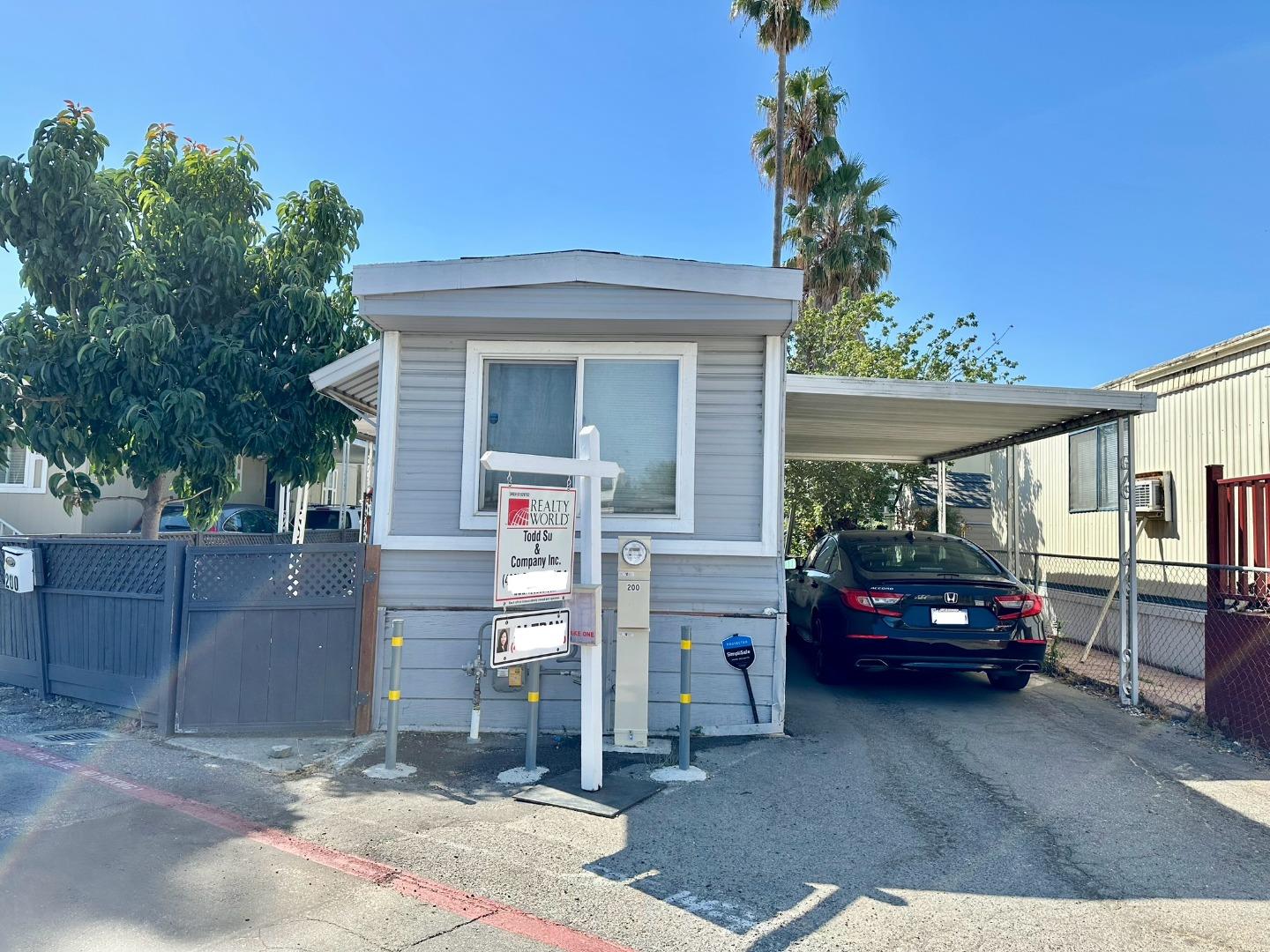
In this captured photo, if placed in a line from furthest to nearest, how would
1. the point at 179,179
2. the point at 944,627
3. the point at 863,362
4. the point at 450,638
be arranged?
the point at 863,362 < the point at 179,179 < the point at 944,627 < the point at 450,638

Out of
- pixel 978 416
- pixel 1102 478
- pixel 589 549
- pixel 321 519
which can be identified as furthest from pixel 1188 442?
pixel 321 519

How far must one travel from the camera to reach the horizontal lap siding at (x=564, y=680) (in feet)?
21.3

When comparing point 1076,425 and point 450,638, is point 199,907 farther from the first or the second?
point 1076,425

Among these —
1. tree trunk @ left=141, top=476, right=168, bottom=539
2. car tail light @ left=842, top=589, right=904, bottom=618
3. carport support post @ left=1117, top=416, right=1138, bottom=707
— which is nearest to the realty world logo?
car tail light @ left=842, top=589, right=904, bottom=618

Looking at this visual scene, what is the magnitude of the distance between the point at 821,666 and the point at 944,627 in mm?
1407

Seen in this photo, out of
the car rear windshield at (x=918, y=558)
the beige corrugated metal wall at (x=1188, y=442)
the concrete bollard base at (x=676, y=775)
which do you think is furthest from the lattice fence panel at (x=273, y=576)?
the beige corrugated metal wall at (x=1188, y=442)

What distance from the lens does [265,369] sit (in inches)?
344

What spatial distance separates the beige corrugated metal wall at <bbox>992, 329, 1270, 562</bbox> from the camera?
328 inches

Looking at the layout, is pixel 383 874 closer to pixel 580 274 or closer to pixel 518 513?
pixel 518 513

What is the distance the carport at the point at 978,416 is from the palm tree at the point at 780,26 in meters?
10.1

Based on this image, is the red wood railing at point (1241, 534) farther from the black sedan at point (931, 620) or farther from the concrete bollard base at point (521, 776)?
the concrete bollard base at point (521, 776)

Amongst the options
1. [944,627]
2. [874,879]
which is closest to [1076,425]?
[944,627]

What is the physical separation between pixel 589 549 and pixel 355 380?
359cm

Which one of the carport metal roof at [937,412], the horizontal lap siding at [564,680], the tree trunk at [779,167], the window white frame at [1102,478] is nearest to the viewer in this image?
the horizontal lap siding at [564,680]
